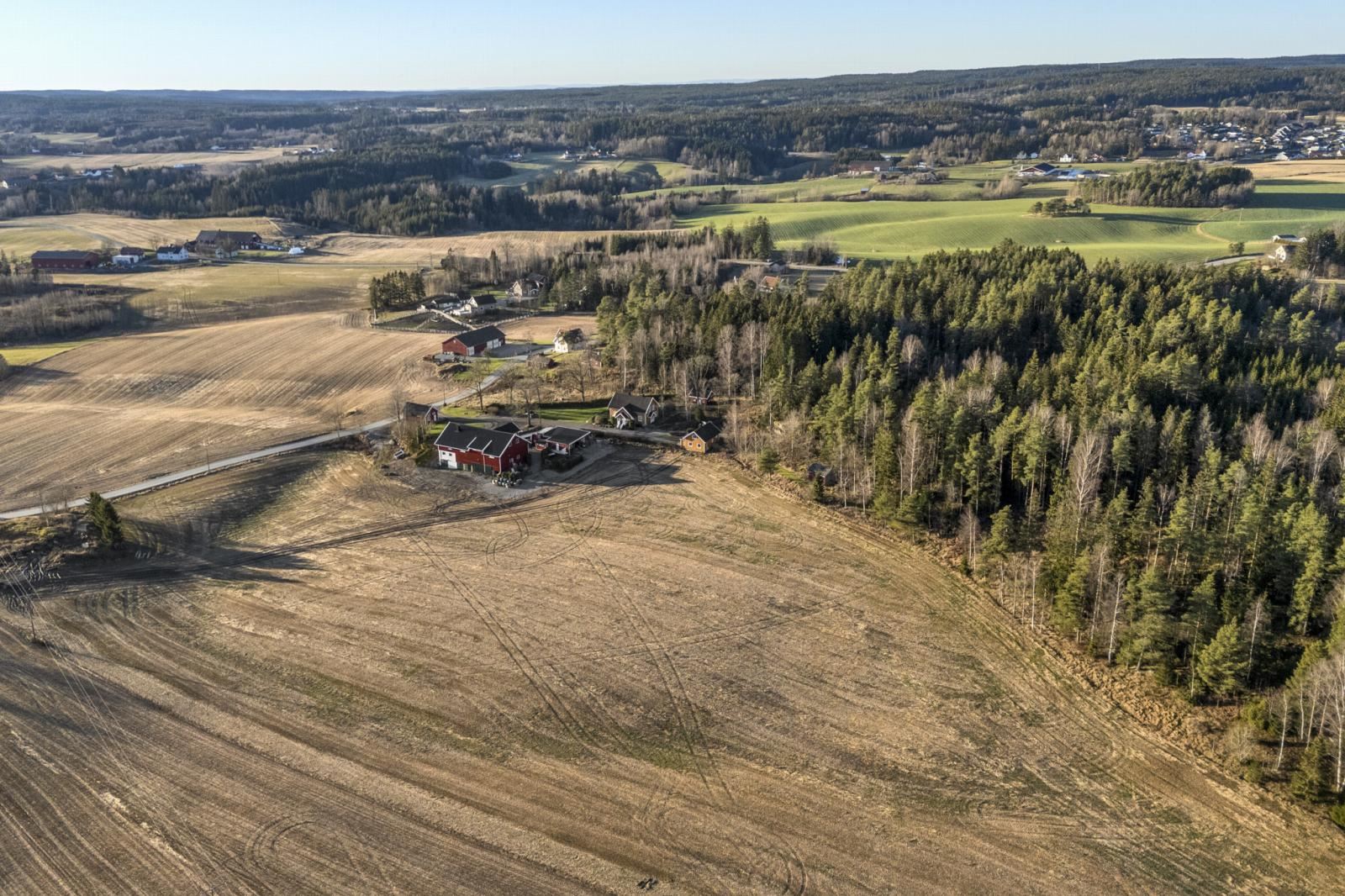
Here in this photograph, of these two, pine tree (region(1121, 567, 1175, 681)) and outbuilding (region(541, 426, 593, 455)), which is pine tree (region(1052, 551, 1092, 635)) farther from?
outbuilding (region(541, 426, 593, 455))

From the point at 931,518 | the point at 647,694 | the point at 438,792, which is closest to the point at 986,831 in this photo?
Answer: the point at 647,694

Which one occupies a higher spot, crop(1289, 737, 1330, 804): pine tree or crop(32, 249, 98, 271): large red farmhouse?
crop(32, 249, 98, 271): large red farmhouse

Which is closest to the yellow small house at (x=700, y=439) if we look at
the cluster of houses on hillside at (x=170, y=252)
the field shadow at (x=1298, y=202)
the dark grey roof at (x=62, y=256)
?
the cluster of houses on hillside at (x=170, y=252)

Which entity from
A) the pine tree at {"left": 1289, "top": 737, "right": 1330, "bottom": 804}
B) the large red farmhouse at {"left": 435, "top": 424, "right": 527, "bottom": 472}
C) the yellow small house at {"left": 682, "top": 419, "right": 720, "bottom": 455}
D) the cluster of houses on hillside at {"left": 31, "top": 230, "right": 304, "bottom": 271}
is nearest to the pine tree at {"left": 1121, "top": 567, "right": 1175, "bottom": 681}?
the pine tree at {"left": 1289, "top": 737, "right": 1330, "bottom": 804}

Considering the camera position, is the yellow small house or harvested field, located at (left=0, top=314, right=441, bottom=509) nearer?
harvested field, located at (left=0, top=314, right=441, bottom=509)

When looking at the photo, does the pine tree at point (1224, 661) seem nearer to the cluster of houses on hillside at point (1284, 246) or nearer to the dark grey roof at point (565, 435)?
the dark grey roof at point (565, 435)

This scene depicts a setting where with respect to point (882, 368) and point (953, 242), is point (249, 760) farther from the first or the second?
point (953, 242)

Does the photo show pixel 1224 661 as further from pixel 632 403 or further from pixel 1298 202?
pixel 1298 202
